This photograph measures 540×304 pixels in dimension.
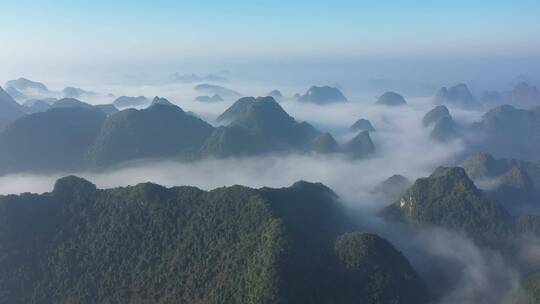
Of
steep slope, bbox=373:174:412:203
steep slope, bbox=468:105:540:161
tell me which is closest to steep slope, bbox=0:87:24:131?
→ steep slope, bbox=373:174:412:203

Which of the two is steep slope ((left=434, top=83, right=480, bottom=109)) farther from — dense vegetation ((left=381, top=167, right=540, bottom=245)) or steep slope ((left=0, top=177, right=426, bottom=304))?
steep slope ((left=0, top=177, right=426, bottom=304))

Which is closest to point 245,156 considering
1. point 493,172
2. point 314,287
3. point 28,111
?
point 493,172

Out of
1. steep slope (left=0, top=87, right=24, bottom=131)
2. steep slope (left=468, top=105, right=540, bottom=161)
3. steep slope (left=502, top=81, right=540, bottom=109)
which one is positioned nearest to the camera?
steep slope (left=0, top=87, right=24, bottom=131)

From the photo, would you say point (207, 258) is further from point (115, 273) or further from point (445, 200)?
point (445, 200)

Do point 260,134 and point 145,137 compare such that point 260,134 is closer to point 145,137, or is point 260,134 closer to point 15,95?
point 145,137

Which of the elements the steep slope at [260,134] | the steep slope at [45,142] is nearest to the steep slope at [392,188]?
the steep slope at [260,134]

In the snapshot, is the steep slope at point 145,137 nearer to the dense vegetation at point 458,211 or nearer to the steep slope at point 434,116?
the dense vegetation at point 458,211
